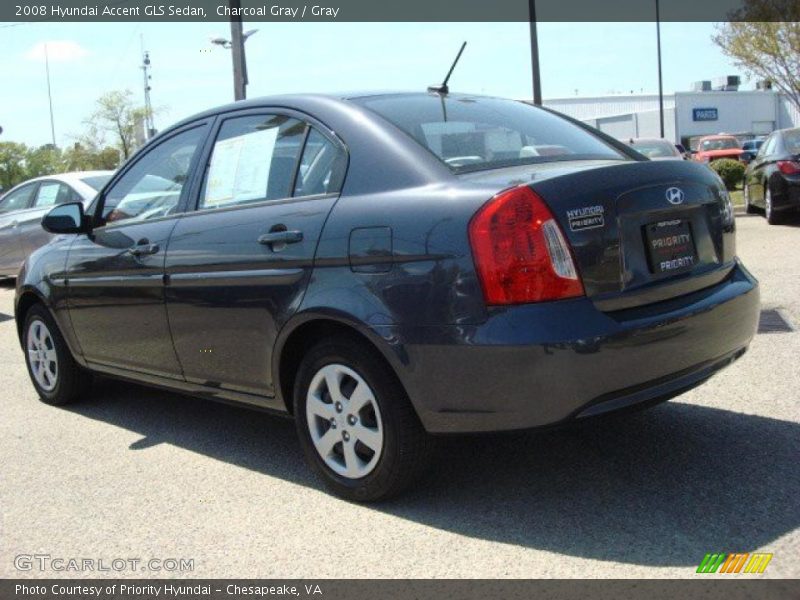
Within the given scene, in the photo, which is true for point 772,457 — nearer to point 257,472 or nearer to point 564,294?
point 564,294

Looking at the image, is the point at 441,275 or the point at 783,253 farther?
the point at 783,253

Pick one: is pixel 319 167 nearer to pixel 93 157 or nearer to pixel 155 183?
pixel 155 183

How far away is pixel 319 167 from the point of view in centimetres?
378

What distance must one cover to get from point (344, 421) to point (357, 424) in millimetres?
76

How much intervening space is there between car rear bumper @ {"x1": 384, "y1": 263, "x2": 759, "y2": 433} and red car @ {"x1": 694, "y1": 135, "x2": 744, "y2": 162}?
99.4 ft

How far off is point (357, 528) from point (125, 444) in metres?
1.89

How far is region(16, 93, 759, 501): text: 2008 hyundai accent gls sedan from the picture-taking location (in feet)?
10.0

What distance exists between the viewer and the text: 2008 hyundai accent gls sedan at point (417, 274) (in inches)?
121

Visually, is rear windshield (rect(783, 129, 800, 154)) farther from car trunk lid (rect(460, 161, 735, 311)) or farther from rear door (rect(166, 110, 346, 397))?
rear door (rect(166, 110, 346, 397))

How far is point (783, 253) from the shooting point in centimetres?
964

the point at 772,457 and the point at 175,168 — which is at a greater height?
the point at 175,168

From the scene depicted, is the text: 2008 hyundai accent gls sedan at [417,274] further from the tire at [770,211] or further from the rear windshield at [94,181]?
the tire at [770,211]

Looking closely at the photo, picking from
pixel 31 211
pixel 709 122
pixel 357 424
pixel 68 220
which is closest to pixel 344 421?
pixel 357 424

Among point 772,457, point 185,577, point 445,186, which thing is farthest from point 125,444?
point 772,457
